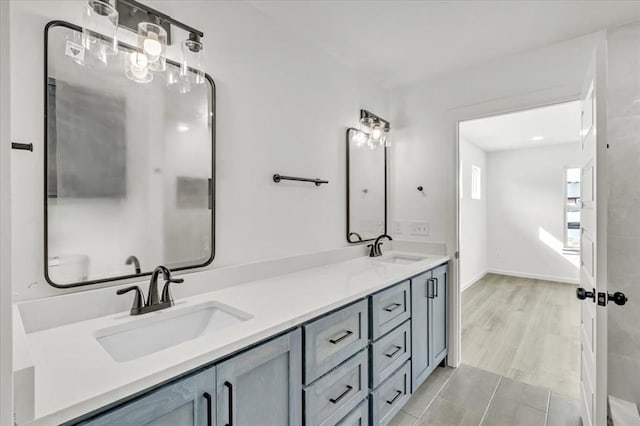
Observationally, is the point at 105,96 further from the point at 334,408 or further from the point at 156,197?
the point at 334,408

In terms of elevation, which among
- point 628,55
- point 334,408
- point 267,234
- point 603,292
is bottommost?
point 334,408

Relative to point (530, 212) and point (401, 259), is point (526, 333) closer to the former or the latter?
point (401, 259)

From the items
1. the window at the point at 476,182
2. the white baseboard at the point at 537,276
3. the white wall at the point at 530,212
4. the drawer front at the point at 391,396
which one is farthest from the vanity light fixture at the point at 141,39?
the white baseboard at the point at 537,276

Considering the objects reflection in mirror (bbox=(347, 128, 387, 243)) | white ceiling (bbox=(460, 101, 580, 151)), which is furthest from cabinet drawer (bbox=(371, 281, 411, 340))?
white ceiling (bbox=(460, 101, 580, 151))

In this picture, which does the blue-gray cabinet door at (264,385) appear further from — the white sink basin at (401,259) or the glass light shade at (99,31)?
the white sink basin at (401,259)

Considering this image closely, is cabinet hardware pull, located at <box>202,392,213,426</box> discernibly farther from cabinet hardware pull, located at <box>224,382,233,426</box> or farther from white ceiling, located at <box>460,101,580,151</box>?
white ceiling, located at <box>460,101,580,151</box>

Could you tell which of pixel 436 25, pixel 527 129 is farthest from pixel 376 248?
pixel 527 129

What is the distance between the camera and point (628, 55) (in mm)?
1858

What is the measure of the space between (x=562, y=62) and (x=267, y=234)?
2.28m

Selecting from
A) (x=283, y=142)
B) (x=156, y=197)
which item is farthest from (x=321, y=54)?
(x=156, y=197)

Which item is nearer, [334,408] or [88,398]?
[88,398]

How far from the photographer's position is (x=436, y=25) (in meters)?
1.92

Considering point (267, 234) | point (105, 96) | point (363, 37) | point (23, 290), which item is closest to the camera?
point (23, 290)

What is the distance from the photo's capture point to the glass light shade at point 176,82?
1.38 metres
